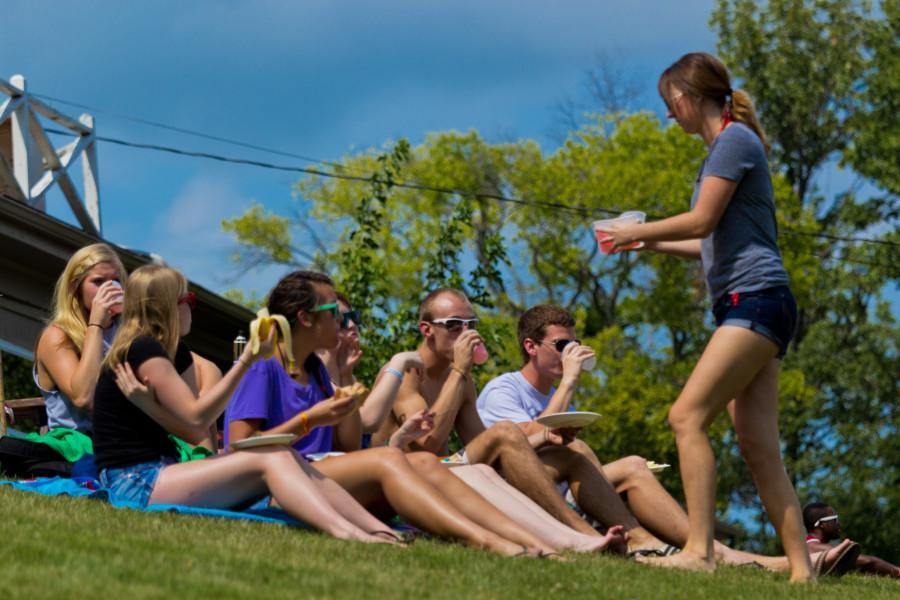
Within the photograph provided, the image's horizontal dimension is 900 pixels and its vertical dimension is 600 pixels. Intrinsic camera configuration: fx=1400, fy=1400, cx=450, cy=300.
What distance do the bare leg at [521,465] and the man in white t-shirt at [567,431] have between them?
347 millimetres

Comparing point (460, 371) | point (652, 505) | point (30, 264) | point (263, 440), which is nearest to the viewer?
point (263, 440)

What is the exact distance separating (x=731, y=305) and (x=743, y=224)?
0.37 m

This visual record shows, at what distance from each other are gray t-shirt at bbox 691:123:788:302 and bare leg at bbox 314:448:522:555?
4.77 ft

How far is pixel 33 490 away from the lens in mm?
6648

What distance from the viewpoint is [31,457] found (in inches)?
278

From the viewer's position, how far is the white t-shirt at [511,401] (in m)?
8.00

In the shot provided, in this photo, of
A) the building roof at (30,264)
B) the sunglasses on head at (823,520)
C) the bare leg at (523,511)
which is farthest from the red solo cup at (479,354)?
the building roof at (30,264)

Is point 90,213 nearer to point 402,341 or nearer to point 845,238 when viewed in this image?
point 402,341

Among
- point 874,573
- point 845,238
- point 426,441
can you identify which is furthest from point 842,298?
point 426,441

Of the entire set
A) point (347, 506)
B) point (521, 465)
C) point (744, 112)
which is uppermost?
point (744, 112)

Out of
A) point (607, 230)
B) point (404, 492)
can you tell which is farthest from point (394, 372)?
point (607, 230)

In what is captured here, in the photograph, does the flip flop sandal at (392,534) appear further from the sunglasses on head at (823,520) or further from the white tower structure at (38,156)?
the white tower structure at (38,156)

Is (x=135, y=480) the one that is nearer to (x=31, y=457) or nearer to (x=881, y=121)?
(x=31, y=457)

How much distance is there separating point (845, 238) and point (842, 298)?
61.5 inches
